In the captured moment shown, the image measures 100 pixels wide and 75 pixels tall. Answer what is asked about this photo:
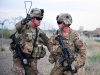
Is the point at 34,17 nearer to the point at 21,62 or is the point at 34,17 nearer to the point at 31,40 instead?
the point at 31,40

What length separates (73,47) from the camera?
6.16m

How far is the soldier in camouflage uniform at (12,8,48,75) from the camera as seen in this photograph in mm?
6410

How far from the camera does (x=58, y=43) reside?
622 centimetres

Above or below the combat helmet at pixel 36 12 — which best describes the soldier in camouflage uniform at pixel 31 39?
below

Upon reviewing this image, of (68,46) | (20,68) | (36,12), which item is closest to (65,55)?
(68,46)

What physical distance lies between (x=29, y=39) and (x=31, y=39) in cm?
6

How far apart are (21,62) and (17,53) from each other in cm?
22

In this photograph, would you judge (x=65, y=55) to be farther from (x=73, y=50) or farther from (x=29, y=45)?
(x=29, y=45)

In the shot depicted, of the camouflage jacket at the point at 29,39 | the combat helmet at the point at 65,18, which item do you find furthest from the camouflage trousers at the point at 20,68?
the combat helmet at the point at 65,18

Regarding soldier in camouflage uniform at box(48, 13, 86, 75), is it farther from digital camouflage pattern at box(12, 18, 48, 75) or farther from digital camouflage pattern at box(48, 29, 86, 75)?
digital camouflage pattern at box(12, 18, 48, 75)

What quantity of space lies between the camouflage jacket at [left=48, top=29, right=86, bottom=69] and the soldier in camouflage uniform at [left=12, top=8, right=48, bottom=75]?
381 mm

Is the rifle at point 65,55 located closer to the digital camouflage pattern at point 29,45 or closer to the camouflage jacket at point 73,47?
the camouflage jacket at point 73,47

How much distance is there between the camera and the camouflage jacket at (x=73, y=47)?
19.9 ft

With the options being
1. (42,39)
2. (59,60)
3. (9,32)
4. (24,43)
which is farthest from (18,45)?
(9,32)
